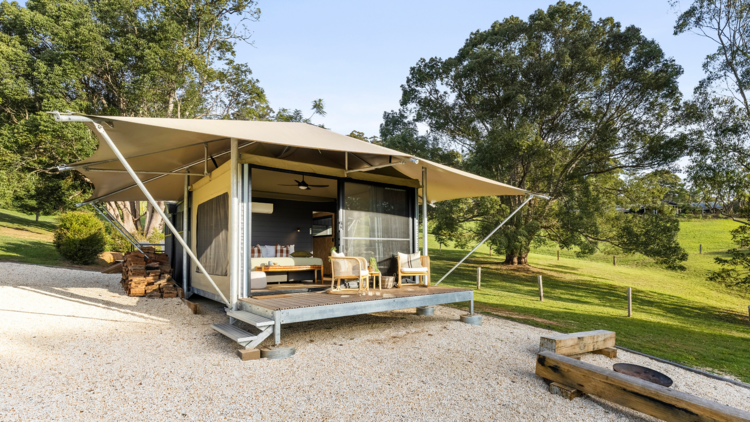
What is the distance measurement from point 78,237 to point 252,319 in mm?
10561

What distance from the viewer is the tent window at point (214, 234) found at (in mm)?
5496

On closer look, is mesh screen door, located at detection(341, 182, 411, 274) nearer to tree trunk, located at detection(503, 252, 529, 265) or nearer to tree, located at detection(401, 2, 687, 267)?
tree, located at detection(401, 2, 687, 267)

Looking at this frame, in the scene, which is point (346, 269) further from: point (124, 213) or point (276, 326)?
point (124, 213)

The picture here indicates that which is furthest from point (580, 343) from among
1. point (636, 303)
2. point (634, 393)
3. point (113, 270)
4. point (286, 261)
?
point (113, 270)

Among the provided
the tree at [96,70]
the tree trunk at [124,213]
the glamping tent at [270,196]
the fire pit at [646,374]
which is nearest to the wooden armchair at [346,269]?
the glamping tent at [270,196]

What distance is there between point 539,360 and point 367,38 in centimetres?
844

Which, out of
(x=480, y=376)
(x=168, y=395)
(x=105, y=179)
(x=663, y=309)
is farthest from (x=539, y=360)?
(x=663, y=309)

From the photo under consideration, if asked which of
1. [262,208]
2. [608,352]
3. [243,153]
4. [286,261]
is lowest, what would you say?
[608,352]

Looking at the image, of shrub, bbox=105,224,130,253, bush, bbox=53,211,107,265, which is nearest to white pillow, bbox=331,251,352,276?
bush, bbox=53,211,107,265

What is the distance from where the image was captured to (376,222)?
6500 mm

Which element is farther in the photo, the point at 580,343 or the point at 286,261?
the point at 286,261

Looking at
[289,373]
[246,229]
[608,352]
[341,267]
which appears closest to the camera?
[289,373]

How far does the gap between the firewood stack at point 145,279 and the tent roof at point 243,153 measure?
151cm

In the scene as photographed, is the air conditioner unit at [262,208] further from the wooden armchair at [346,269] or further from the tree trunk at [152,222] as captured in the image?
the tree trunk at [152,222]
